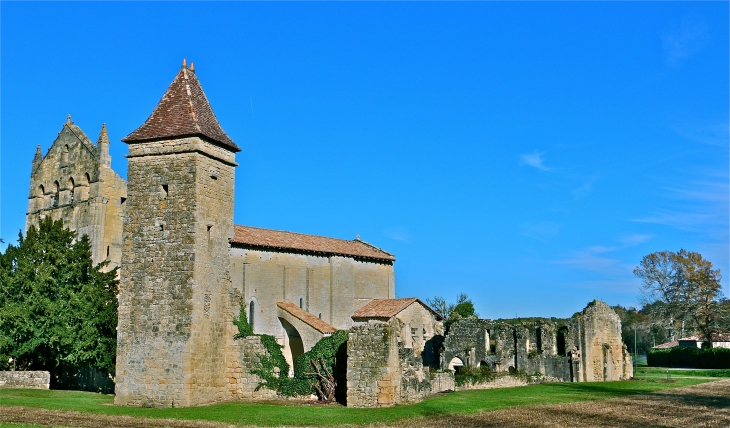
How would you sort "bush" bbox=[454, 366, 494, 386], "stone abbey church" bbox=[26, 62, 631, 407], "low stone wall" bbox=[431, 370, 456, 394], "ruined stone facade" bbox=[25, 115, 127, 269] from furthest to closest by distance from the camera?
"ruined stone facade" bbox=[25, 115, 127, 269], "bush" bbox=[454, 366, 494, 386], "low stone wall" bbox=[431, 370, 456, 394], "stone abbey church" bbox=[26, 62, 631, 407]

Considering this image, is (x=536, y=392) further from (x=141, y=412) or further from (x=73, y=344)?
(x=73, y=344)

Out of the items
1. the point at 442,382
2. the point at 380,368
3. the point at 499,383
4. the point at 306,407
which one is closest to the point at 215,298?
the point at 306,407

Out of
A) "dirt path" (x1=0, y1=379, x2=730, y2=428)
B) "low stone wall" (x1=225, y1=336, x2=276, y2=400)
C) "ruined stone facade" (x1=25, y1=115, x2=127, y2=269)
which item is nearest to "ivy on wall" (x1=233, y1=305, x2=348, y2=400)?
"low stone wall" (x1=225, y1=336, x2=276, y2=400)

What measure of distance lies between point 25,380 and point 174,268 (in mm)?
10743

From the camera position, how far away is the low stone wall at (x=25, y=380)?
106ft

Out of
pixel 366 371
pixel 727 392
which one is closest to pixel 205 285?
pixel 366 371

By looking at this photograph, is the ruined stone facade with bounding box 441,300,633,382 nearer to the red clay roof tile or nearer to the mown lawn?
the red clay roof tile

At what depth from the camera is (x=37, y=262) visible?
3400 centimetres

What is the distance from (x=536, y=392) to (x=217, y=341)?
15015mm

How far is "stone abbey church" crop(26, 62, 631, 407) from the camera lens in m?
27.4

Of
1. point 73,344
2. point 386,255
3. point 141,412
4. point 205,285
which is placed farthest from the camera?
point 386,255

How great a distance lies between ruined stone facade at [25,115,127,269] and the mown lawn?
12.3m

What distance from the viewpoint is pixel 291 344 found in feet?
117

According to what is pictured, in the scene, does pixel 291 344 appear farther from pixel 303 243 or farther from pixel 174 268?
pixel 174 268
